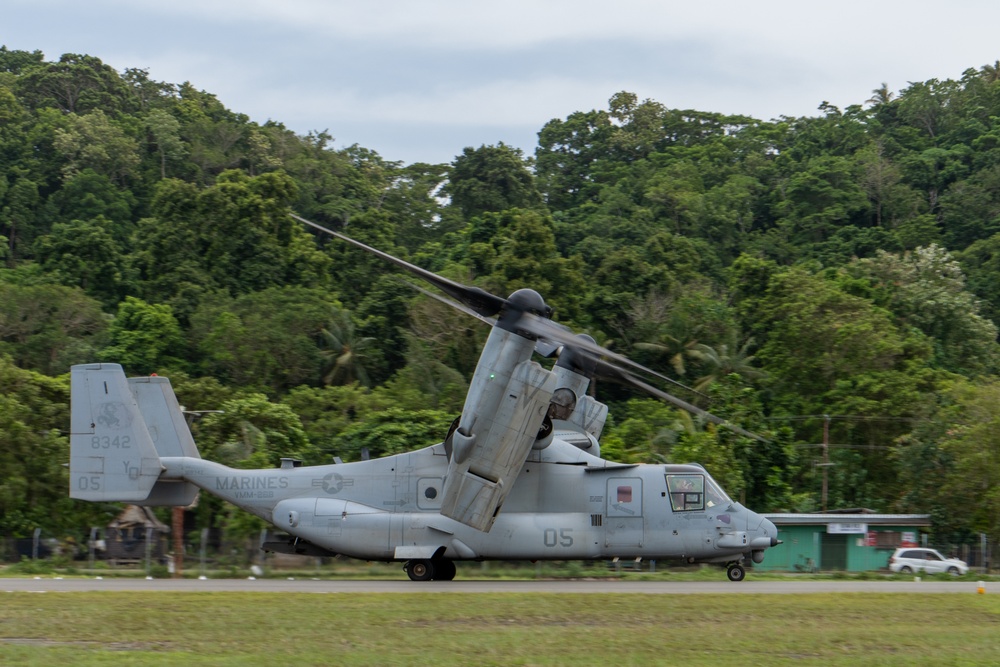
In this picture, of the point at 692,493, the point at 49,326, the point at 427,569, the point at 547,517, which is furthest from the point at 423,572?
the point at 49,326

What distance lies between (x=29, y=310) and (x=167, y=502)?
34640 mm

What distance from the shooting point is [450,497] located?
22750mm

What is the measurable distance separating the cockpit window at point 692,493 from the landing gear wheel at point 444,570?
180 inches

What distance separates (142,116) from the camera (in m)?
106

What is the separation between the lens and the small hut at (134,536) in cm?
3124

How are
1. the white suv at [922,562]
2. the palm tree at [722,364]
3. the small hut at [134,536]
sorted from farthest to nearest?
the palm tree at [722,364], the white suv at [922,562], the small hut at [134,536]

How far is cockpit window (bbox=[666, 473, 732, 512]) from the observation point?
24391 mm

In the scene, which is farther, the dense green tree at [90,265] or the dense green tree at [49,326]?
the dense green tree at [90,265]


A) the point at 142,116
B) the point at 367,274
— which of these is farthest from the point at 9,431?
the point at 142,116

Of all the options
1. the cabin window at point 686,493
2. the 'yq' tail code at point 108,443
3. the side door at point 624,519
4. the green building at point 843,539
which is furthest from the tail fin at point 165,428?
the green building at point 843,539

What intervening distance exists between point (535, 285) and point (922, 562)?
25926 mm

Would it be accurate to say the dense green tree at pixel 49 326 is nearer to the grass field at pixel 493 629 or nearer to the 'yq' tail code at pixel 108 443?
the 'yq' tail code at pixel 108 443

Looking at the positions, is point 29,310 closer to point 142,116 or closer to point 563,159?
point 142,116

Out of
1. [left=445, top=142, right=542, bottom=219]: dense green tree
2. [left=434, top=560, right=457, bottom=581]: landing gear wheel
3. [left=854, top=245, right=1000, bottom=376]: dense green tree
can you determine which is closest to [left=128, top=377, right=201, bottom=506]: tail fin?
[left=434, top=560, right=457, bottom=581]: landing gear wheel
